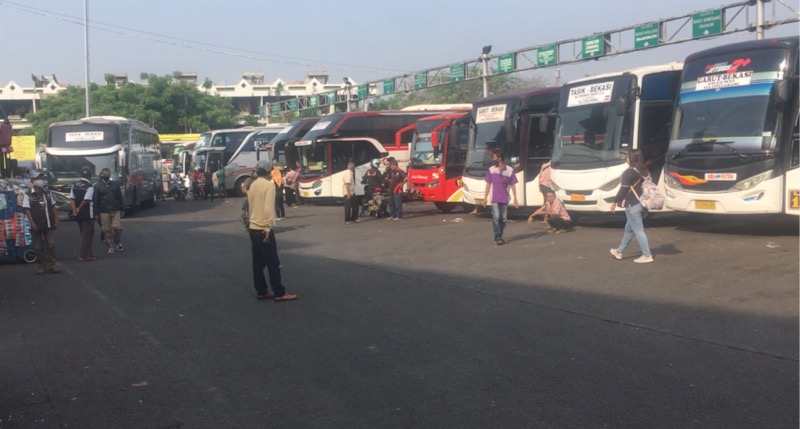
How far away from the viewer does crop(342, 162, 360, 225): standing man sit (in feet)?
71.9

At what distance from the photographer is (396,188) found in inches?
878

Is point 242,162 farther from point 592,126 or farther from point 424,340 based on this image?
point 424,340

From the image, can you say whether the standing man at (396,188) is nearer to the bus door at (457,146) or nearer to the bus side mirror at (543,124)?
the bus door at (457,146)

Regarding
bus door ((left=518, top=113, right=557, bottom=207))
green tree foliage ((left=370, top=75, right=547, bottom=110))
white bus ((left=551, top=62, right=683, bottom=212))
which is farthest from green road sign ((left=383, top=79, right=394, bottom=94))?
white bus ((left=551, top=62, right=683, bottom=212))

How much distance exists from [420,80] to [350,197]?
25.8 m

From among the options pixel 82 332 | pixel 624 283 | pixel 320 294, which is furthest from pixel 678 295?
pixel 82 332

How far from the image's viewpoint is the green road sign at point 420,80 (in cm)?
4614

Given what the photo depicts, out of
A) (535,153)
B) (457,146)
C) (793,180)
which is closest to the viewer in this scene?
(793,180)

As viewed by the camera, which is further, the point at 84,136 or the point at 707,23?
the point at 707,23

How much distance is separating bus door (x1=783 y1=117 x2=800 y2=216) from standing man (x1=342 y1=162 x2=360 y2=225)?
38.4 ft

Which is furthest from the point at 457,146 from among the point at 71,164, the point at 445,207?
the point at 71,164

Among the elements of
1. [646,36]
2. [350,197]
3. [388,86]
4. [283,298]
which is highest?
[646,36]

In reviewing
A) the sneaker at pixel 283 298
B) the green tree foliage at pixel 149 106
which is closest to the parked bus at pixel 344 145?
the sneaker at pixel 283 298

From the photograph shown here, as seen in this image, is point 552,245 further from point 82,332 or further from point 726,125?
point 82,332
